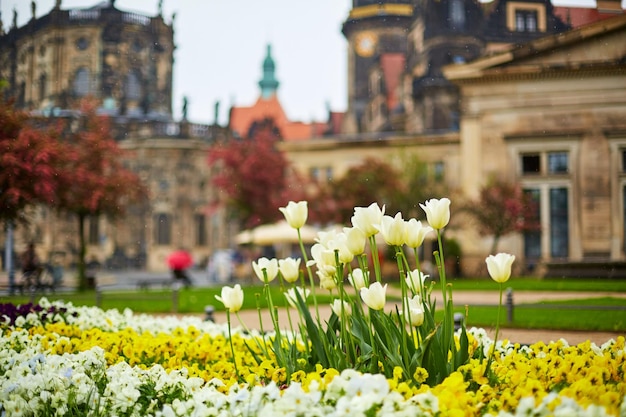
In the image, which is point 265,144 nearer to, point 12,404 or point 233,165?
point 233,165

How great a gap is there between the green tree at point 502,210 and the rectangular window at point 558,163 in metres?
1.00

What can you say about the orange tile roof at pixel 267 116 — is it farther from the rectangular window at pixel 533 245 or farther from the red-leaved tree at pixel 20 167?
the rectangular window at pixel 533 245

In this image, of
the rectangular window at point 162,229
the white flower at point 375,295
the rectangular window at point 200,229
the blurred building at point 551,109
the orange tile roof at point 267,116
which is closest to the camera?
the white flower at point 375,295

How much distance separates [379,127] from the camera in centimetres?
5291

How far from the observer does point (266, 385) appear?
4.47 meters

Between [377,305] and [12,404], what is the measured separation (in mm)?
2129

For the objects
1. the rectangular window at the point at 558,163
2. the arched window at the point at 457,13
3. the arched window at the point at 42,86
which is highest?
the arched window at the point at 457,13

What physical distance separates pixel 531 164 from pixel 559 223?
5.87ft

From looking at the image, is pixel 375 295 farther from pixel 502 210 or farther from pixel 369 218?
pixel 502 210

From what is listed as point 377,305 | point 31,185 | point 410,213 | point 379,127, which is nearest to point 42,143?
point 31,185

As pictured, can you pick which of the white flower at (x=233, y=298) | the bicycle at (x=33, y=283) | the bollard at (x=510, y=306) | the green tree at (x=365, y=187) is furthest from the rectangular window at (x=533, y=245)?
the green tree at (x=365, y=187)

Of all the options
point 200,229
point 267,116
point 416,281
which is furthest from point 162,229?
point 416,281

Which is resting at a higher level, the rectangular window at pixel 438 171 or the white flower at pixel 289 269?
the rectangular window at pixel 438 171

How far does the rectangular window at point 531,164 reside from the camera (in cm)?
998
